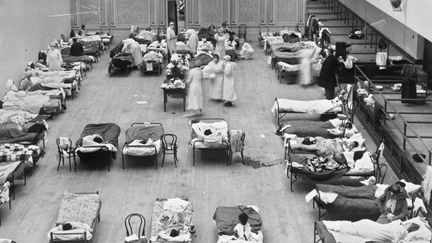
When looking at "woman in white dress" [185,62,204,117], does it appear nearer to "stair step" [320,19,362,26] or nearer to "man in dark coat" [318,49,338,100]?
"man in dark coat" [318,49,338,100]

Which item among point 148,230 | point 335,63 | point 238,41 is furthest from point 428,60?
point 148,230

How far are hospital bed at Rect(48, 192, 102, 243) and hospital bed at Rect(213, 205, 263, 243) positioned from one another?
2.46m

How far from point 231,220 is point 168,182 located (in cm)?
360

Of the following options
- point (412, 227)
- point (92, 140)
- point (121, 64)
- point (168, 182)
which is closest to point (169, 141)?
point (92, 140)

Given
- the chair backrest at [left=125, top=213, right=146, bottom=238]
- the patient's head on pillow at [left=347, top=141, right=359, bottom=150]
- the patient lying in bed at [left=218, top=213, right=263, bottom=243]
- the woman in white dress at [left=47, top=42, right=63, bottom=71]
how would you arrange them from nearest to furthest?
1. the patient lying in bed at [left=218, top=213, right=263, bottom=243]
2. the chair backrest at [left=125, top=213, right=146, bottom=238]
3. the patient's head on pillow at [left=347, top=141, right=359, bottom=150]
4. the woman in white dress at [left=47, top=42, right=63, bottom=71]

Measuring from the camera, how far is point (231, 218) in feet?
51.6

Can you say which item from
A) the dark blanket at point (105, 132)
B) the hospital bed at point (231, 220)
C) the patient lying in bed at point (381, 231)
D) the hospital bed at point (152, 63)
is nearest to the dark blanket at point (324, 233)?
the patient lying in bed at point (381, 231)

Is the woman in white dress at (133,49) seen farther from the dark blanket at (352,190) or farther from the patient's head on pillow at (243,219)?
the patient's head on pillow at (243,219)

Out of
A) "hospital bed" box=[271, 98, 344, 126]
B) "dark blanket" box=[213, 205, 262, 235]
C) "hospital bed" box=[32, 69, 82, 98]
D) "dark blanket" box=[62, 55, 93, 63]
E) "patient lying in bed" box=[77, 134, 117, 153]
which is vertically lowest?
"dark blanket" box=[213, 205, 262, 235]

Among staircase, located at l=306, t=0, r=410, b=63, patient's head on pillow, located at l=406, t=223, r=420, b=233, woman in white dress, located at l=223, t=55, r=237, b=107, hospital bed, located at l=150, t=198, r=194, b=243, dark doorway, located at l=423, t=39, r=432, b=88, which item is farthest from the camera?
staircase, located at l=306, t=0, r=410, b=63

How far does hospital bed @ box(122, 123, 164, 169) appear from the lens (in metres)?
19.5

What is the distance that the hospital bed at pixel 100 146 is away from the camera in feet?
63.8

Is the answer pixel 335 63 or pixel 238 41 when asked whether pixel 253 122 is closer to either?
pixel 335 63

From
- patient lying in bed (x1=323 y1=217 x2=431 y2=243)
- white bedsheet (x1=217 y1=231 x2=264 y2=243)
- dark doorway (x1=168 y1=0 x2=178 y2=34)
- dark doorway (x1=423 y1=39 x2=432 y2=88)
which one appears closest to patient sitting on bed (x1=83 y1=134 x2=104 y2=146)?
white bedsheet (x1=217 y1=231 x2=264 y2=243)
